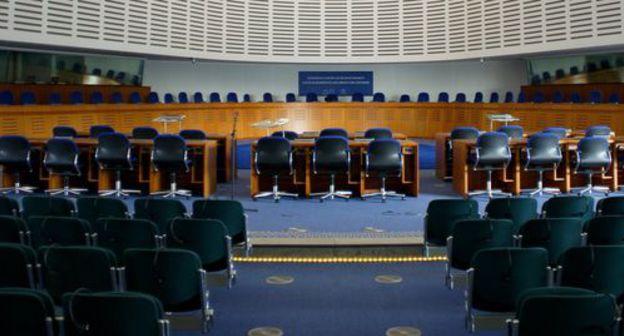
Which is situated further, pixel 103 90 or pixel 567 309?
pixel 103 90

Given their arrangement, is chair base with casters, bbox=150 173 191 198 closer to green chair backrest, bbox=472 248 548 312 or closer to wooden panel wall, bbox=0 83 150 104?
green chair backrest, bbox=472 248 548 312

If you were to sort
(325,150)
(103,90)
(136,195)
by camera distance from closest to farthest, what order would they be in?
(325,150) → (136,195) → (103,90)

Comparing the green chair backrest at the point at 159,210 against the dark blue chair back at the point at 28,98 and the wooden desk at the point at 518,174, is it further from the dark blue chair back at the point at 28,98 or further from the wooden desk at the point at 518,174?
the dark blue chair back at the point at 28,98

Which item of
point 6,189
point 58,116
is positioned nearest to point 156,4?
point 58,116

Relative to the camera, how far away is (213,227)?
17.9 feet

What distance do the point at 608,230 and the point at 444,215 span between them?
1.58 meters

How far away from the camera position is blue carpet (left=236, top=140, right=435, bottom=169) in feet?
48.2

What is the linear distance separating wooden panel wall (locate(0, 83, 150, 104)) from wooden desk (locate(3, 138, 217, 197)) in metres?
6.41

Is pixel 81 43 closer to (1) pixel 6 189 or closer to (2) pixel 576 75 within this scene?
(1) pixel 6 189

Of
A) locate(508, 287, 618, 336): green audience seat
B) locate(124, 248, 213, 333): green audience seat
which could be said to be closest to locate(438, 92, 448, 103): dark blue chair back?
locate(124, 248, 213, 333): green audience seat

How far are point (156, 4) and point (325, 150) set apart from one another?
32.4 feet

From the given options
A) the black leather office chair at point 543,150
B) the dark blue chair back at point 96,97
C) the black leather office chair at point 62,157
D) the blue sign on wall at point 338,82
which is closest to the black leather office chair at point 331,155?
the black leather office chair at point 543,150

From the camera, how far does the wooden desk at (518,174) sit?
34.9ft

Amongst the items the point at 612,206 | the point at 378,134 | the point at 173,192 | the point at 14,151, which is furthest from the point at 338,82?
the point at 612,206
